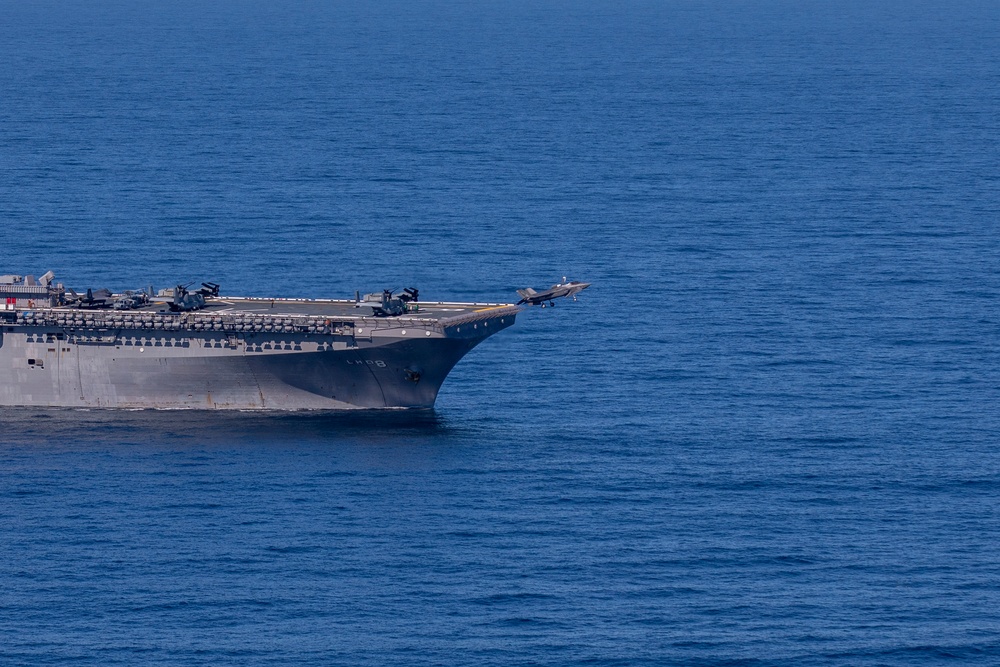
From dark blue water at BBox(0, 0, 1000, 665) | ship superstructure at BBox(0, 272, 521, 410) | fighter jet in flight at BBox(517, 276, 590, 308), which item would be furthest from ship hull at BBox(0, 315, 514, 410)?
fighter jet in flight at BBox(517, 276, 590, 308)

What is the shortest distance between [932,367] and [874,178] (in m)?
60.9

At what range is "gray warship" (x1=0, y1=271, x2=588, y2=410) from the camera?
88.6m

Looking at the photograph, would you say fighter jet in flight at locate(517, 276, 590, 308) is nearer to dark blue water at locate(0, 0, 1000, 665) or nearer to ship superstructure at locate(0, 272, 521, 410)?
ship superstructure at locate(0, 272, 521, 410)

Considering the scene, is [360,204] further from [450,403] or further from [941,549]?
[941,549]

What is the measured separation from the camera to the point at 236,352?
89.8m

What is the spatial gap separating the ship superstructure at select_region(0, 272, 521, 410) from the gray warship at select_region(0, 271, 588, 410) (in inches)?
1.8

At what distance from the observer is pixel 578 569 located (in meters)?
70.8

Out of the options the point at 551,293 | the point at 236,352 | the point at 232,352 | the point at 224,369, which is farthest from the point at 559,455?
the point at 224,369

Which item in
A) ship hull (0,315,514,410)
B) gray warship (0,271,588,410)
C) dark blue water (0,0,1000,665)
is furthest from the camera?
ship hull (0,315,514,410)

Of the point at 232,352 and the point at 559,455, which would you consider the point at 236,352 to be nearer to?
the point at 232,352

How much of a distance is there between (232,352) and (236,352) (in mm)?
196

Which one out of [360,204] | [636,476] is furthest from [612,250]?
[636,476]

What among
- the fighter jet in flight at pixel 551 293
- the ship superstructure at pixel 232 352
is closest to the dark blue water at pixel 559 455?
the ship superstructure at pixel 232 352

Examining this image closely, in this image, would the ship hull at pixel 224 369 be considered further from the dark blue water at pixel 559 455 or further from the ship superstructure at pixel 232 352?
the dark blue water at pixel 559 455
